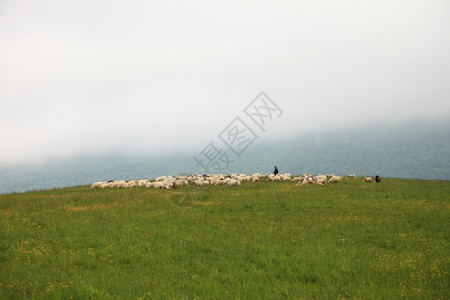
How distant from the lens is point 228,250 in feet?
40.8

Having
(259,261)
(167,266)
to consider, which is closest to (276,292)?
(259,261)

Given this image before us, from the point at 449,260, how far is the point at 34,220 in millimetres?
20817

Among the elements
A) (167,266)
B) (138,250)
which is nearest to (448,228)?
(167,266)

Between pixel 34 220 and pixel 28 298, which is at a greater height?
pixel 34 220

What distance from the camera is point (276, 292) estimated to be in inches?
351

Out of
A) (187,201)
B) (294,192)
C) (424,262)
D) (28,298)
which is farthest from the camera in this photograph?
(294,192)

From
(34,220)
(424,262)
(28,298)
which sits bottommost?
(424,262)

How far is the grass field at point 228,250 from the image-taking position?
8992mm

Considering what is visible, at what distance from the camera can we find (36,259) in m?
11.1

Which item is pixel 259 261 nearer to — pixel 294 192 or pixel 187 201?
pixel 187 201

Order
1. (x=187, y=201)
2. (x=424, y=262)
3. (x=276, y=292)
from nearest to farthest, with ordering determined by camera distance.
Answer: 1. (x=276, y=292)
2. (x=424, y=262)
3. (x=187, y=201)

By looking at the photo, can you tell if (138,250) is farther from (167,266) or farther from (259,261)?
(259,261)

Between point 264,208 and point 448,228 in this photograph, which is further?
point 264,208

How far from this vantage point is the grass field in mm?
8992
